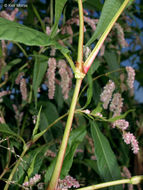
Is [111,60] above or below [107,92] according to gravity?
above

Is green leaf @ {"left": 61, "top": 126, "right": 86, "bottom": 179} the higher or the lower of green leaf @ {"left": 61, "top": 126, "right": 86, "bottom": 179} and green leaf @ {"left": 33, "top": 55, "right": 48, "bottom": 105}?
the lower

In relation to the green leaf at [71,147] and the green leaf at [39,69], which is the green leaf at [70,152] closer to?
the green leaf at [71,147]

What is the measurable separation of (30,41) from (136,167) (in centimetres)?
102

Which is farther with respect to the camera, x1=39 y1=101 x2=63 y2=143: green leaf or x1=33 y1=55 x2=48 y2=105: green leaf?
x1=39 y1=101 x2=63 y2=143: green leaf

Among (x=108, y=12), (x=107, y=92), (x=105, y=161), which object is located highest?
(x=108, y=12)

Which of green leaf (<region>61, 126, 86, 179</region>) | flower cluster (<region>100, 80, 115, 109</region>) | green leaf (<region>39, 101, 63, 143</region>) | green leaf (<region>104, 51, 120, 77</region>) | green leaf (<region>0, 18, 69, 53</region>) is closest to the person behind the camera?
green leaf (<region>0, 18, 69, 53</region>)

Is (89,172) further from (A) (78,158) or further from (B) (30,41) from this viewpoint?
(B) (30,41)

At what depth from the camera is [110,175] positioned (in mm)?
432

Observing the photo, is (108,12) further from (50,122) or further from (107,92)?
(50,122)

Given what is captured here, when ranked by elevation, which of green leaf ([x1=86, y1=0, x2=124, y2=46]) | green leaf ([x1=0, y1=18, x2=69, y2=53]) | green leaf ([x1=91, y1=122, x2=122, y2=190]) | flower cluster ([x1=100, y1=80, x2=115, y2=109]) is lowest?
green leaf ([x1=91, y1=122, x2=122, y2=190])

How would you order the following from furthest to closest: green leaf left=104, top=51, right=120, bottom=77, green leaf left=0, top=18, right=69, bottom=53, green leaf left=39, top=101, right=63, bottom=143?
green leaf left=104, top=51, right=120, bottom=77 → green leaf left=39, top=101, right=63, bottom=143 → green leaf left=0, top=18, right=69, bottom=53

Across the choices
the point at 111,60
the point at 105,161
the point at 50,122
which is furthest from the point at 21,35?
the point at 111,60

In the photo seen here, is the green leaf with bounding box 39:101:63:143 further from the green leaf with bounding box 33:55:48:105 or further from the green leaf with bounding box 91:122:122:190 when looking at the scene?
the green leaf with bounding box 91:122:122:190

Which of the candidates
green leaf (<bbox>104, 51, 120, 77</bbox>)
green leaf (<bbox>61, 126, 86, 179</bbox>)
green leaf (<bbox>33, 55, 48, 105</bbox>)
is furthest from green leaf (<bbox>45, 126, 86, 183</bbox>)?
green leaf (<bbox>104, 51, 120, 77</bbox>)
